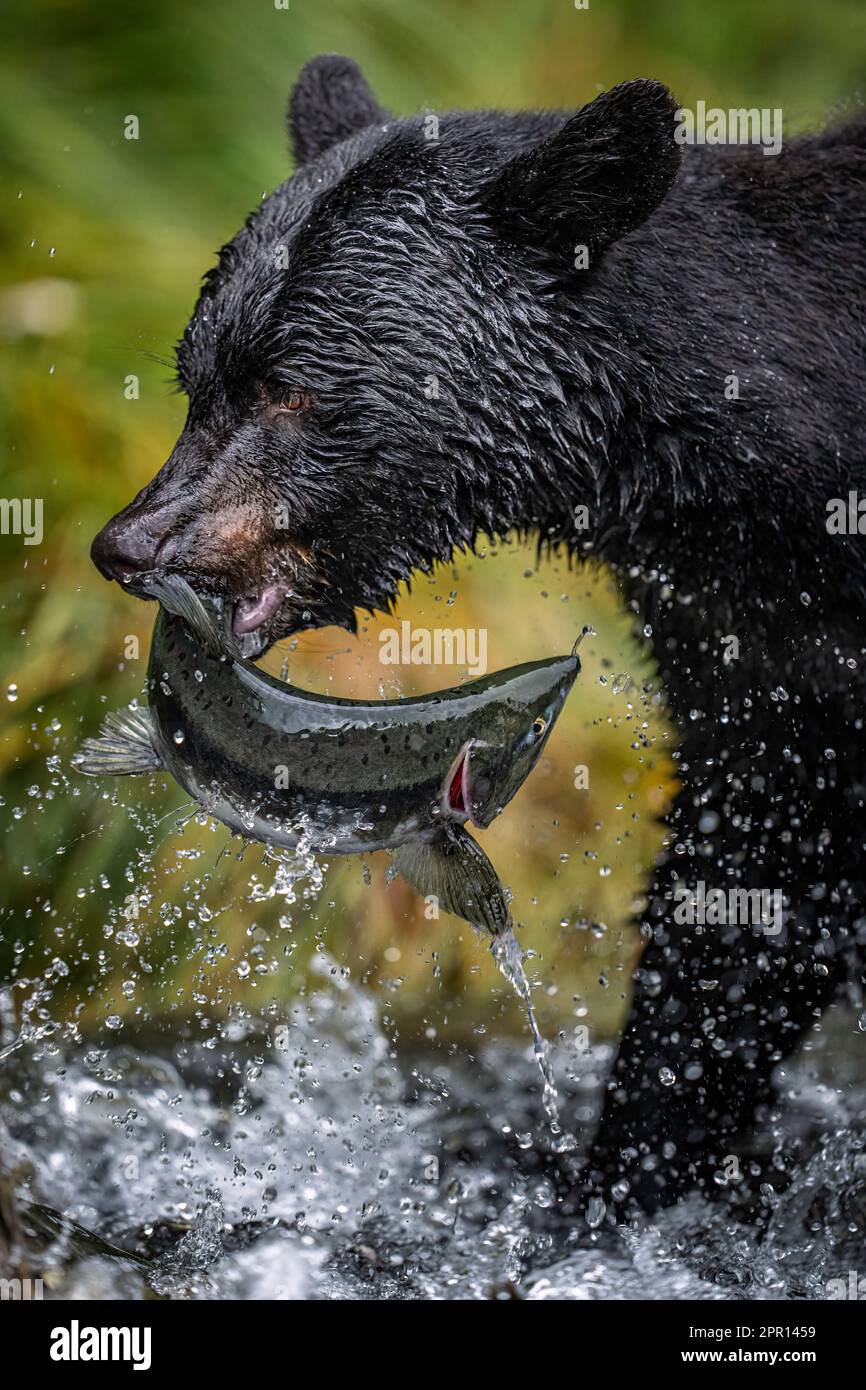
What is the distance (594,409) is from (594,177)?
47cm

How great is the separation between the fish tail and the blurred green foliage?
244cm

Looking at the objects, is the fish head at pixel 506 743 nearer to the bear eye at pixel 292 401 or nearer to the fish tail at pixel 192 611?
the fish tail at pixel 192 611

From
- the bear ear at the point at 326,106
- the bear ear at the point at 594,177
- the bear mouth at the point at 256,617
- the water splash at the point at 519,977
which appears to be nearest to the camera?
the water splash at the point at 519,977

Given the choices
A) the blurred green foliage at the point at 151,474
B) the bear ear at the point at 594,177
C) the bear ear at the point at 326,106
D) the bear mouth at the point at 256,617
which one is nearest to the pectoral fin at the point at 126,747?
the bear mouth at the point at 256,617

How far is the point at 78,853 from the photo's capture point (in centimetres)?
517

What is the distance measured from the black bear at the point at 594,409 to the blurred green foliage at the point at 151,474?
1.77 metres

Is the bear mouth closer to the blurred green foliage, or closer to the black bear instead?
the black bear

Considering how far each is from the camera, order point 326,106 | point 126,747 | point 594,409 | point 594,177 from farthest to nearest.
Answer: point 326,106
point 594,409
point 594,177
point 126,747

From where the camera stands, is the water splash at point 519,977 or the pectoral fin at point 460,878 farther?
the water splash at point 519,977

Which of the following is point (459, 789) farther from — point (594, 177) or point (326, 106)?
point (326, 106)

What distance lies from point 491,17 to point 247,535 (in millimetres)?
4047

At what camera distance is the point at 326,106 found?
151 inches

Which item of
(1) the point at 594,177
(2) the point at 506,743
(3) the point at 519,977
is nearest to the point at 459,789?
(2) the point at 506,743

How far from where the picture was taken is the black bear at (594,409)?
3.06m
